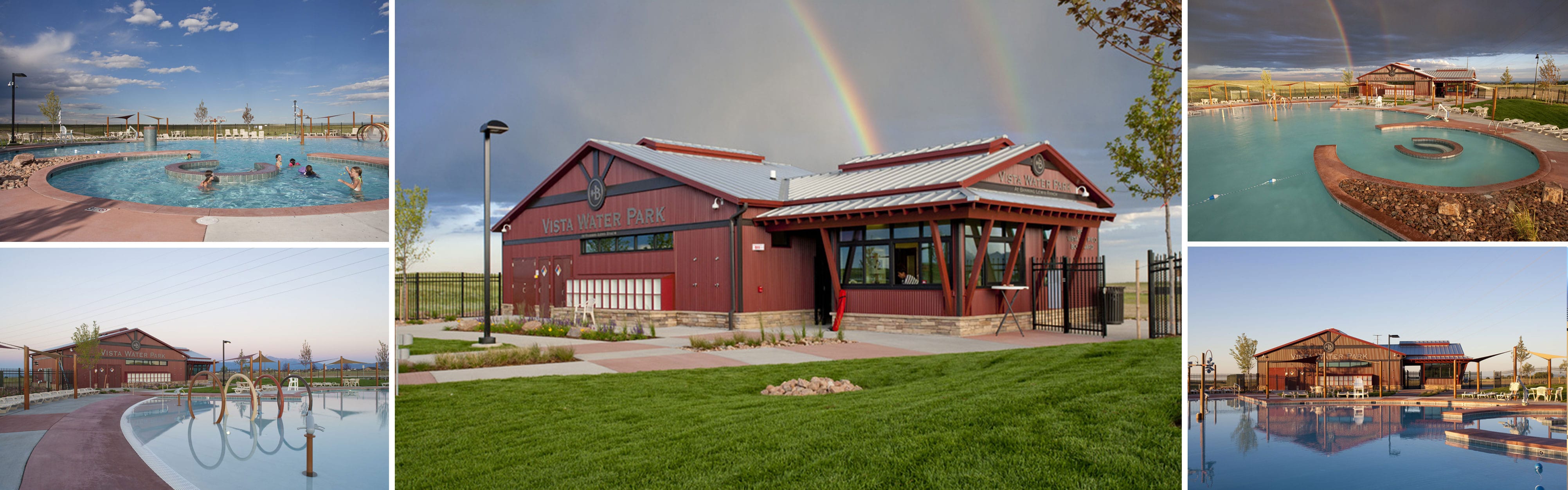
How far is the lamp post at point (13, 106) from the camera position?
12.8ft

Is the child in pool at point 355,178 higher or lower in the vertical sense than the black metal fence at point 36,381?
higher

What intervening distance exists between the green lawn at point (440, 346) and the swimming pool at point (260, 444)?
9.71 m

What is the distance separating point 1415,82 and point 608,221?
2136 cm

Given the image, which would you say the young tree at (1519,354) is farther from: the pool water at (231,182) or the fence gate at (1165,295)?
the fence gate at (1165,295)

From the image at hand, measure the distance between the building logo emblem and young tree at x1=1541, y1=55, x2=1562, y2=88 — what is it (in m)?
16.1

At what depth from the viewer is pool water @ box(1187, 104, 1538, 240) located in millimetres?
4613

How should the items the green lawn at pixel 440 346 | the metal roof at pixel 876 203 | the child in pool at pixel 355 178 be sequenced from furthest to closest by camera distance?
1. the metal roof at pixel 876 203
2. the green lawn at pixel 440 346
3. the child in pool at pixel 355 178

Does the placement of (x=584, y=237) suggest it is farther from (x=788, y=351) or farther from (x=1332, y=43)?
(x=1332, y=43)

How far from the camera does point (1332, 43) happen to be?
4.67m

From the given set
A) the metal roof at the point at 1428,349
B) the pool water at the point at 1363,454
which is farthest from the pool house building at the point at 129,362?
the metal roof at the point at 1428,349

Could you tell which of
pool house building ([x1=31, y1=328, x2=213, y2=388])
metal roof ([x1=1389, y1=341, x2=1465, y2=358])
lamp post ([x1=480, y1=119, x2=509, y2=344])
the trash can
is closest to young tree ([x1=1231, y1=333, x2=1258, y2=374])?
metal roof ([x1=1389, y1=341, x2=1465, y2=358])

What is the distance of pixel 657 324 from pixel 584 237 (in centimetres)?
440

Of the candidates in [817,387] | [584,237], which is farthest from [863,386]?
[584,237]

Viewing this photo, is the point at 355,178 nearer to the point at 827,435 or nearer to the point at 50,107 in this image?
the point at 50,107
